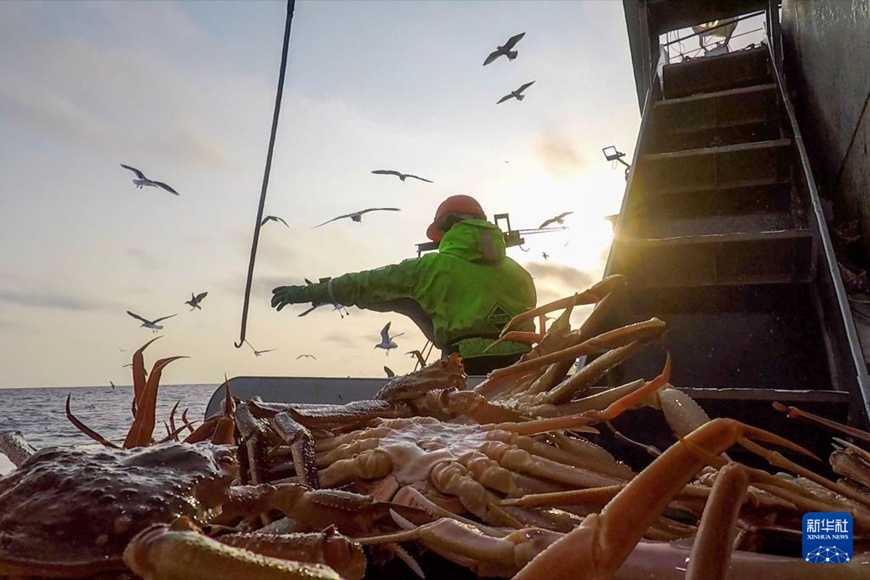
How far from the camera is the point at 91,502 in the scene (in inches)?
29.6

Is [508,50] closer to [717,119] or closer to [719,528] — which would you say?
[717,119]

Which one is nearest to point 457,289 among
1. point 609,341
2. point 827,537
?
point 609,341

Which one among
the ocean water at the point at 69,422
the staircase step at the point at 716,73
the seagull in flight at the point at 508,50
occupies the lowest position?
the ocean water at the point at 69,422

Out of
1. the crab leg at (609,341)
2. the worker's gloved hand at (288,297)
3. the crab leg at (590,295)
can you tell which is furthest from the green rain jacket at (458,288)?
the crab leg at (609,341)

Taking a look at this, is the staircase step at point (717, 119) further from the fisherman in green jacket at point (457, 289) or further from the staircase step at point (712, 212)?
the fisherman in green jacket at point (457, 289)

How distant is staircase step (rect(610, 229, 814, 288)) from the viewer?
313cm

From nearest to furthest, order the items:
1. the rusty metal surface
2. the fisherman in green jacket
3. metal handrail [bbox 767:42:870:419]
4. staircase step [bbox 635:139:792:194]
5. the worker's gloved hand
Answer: metal handrail [bbox 767:42:870:419] < the rusty metal surface < the fisherman in green jacket < staircase step [bbox 635:139:792:194] < the worker's gloved hand

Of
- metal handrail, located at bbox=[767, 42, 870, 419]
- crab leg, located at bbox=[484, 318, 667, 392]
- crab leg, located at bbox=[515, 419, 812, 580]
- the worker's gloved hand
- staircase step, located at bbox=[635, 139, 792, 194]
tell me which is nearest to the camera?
crab leg, located at bbox=[515, 419, 812, 580]

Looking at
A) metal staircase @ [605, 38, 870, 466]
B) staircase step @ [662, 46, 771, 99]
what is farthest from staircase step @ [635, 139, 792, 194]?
staircase step @ [662, 46, 771, 99]

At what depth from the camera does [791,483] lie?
0.92 m

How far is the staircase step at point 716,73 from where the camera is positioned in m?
5.84

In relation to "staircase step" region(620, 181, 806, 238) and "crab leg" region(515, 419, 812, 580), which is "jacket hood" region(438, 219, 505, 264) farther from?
"crab leg" region(515, 419, 812, 580)

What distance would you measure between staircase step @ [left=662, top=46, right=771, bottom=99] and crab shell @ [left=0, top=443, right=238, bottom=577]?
6.48m

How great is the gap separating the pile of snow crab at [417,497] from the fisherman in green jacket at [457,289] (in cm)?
259
